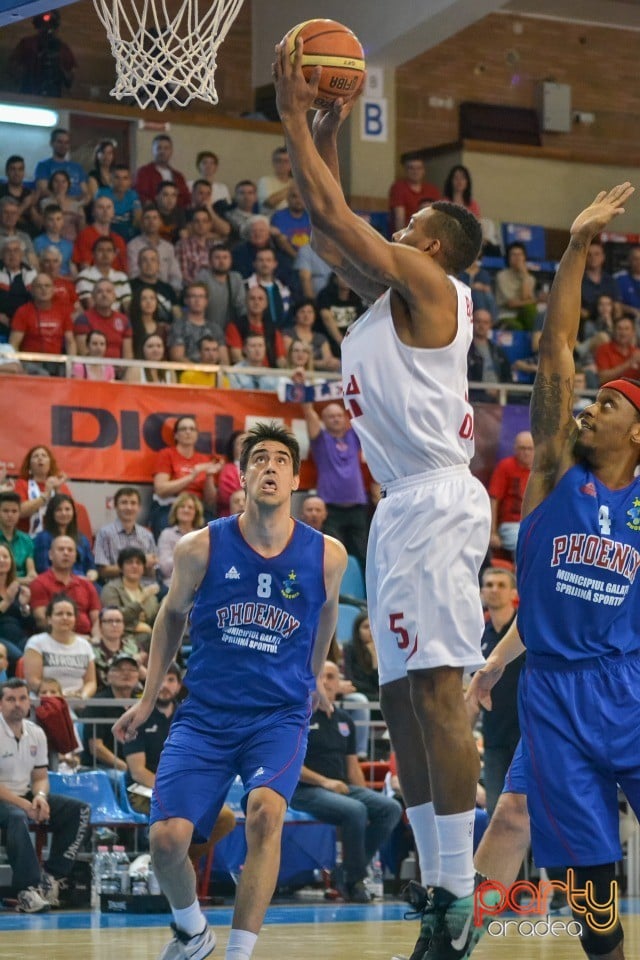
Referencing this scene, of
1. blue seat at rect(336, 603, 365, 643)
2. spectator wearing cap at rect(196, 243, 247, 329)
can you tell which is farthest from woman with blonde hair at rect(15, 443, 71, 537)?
spectator wearing cap at rect(196, 243, 247, 329)

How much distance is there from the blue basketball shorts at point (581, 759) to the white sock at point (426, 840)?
1.65 feet

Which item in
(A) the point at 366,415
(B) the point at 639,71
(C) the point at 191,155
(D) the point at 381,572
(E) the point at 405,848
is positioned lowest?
(E) the point at 405,848

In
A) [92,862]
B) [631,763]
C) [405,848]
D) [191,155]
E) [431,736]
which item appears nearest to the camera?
[631,763]

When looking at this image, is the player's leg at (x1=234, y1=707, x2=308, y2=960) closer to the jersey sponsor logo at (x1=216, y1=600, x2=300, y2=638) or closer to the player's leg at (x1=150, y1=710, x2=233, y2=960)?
the player's leg at (x1=150, y1=710, x2=233, y2=960)

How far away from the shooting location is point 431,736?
5.64m

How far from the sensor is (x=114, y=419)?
595 inches

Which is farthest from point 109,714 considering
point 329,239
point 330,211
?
point 330,211

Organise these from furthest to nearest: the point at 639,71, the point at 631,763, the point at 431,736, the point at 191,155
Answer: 1. the point at 639,71
2. the point at 191,155
3. the point at 431,736
4. the point at 631,763

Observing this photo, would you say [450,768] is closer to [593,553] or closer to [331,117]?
[593,553]

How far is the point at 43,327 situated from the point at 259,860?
9717 millimetres

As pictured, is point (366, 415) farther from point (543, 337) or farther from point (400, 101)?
point (400, 101)

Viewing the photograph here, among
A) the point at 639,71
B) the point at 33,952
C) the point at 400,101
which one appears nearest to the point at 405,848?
the point at 33,952

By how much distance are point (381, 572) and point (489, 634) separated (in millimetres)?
5298

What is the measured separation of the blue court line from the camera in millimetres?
9703
